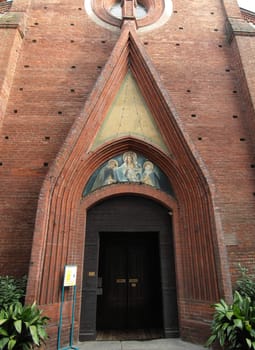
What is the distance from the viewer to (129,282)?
6.46 m

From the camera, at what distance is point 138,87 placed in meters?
7.37

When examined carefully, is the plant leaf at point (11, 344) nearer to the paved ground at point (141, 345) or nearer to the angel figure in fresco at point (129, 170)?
the paved ground at point (141, 345)

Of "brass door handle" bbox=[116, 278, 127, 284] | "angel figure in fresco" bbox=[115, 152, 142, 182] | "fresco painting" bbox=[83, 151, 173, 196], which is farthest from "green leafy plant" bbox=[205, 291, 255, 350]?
"angel figure in fresco" bbox=[115, 152, 142, 182]

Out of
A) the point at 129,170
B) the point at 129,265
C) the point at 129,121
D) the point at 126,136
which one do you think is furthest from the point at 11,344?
the point at 129,121

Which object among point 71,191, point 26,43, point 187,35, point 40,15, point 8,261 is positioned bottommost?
point 8,261

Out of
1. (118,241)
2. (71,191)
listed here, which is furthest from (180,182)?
(71,191)

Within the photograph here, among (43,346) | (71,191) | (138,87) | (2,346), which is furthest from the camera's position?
(138,87)

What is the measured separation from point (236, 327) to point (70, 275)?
10.6 feet

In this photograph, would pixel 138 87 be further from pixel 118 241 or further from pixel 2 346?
pixel 2 346

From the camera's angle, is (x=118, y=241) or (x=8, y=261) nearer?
(x=8, y=261)

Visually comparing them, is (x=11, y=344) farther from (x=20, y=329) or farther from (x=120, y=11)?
(x=120, y=11)

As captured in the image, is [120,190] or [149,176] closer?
[120,190]

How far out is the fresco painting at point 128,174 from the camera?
644 cm

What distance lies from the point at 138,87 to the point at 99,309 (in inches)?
247
